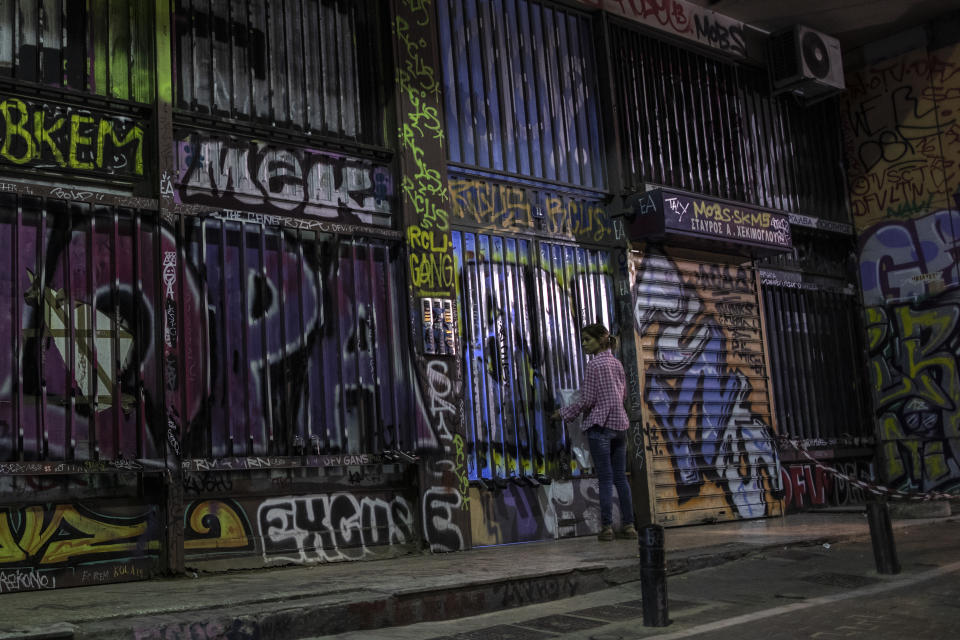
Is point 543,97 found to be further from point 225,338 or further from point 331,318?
point 225,338

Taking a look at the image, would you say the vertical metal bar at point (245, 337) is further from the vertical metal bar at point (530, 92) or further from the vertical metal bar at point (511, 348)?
the vertical metal bar at point (530, 92)

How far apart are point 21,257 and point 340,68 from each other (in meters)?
3.35

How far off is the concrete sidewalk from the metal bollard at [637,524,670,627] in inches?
47.9

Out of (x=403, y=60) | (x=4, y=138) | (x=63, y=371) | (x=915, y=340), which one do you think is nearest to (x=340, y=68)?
(x=403, y=60)

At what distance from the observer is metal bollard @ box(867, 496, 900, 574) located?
6547 millimetres

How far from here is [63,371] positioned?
21.6 feet

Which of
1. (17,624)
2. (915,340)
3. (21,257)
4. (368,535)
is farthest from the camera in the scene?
(915,340)

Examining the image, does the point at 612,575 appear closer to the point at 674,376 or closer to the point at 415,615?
the point at 415,615

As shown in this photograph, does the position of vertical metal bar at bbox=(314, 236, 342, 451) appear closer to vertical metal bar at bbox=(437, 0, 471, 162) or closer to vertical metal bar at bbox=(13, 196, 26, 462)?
vertical metal bar at bbox=(437, 0, 471, 162)

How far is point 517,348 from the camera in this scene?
932cm

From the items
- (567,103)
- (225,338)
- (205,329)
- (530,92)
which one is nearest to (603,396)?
(225,338)

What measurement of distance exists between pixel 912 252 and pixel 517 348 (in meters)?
7.04

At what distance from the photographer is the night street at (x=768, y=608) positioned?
4.96 m

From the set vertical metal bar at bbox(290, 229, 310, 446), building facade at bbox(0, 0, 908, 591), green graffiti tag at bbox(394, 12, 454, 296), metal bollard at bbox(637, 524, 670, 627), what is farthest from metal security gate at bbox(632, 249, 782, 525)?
metal bollard at bbox(637, 524, 670, 627)
